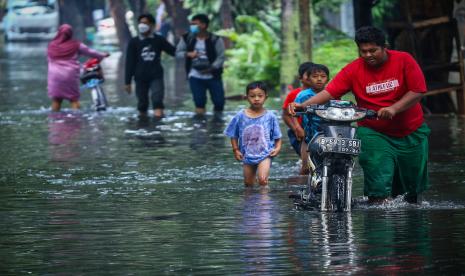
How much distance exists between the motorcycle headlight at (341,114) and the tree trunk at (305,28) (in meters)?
14.5

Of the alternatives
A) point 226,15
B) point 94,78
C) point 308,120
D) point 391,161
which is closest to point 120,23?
point 226,15

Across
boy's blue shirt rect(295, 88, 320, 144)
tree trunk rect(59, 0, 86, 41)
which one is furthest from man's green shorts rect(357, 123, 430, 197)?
tree trunk rect(59, 0, 86, 41)

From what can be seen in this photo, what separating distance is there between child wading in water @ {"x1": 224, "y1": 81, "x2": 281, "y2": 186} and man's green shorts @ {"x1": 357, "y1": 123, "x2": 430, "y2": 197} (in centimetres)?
217

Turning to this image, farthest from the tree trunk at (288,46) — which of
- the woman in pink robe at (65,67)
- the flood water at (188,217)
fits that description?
the flood water at (188,217)

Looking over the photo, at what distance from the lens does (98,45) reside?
64.1m

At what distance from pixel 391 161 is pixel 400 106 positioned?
0.58 meters

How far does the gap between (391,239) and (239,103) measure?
17.0 metres

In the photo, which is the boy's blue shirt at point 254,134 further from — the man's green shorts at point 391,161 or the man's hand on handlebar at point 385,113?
the man's hand on handlebar at point 385,113

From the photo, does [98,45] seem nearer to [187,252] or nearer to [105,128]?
[105,128]

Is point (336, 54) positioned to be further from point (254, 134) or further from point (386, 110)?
point (386, 110)

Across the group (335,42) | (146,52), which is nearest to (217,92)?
(146,52)

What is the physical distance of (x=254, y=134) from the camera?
13.9 meters

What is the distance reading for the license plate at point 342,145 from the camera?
11.1m

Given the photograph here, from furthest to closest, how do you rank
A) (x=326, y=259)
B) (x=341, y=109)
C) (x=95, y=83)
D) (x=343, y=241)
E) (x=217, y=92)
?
(x=95, y=83)
(x=217, y=92)
(x=341, y=109)
(x=343, y=241)
(x=326, y=259)
